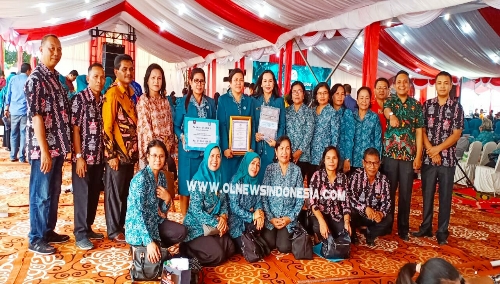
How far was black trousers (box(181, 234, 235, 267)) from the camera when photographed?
9.42 feet

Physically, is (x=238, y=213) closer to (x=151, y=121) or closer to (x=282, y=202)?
(x=282, y=202)

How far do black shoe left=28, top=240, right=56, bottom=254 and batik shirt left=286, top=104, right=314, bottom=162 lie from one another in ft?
7.25

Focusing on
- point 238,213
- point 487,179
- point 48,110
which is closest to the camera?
point 48,110

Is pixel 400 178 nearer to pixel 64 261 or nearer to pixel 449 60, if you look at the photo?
pixel 64 261

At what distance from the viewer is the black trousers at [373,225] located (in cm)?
350

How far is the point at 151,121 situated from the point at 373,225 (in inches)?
84.8

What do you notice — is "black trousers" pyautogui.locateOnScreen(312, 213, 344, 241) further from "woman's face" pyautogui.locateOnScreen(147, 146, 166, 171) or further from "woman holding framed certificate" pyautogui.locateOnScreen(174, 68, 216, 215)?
"woman's face" pyautogui.locateOnScreen(147, 146, 166, 171)

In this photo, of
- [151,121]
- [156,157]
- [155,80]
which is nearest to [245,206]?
[156,157]

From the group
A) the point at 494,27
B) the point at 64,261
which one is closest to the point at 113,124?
the point at 64,261

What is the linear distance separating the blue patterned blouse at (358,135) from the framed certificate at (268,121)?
71 cm

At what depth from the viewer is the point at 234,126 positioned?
3479 millimetres

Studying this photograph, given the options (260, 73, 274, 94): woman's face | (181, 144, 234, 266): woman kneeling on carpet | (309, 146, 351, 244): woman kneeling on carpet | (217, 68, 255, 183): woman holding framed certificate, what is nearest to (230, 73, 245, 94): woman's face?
(217, 68, 255, 183): woman holding framed certificate

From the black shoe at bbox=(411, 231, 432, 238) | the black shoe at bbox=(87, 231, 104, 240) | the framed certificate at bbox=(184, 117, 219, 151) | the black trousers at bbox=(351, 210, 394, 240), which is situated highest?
the framed certificate at bbox=(184, 117, 219, 151)

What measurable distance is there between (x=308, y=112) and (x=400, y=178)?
1060mm
